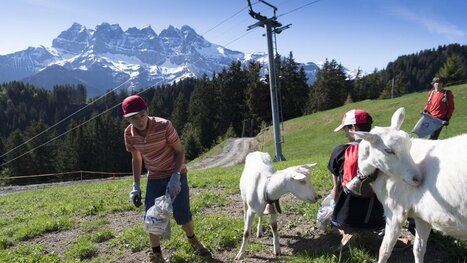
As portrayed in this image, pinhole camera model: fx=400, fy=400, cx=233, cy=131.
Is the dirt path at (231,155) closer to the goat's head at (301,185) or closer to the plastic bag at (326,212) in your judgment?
the plastic bag at (326,212)

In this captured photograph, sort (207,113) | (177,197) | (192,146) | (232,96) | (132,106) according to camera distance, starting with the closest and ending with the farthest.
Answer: (132,106) → (177,197) → (192,146) → (232,96) → (207,113)

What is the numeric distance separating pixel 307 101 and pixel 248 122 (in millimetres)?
12277

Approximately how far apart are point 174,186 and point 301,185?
180 centimetres

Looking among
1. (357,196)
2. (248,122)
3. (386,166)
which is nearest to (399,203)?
(386,166)

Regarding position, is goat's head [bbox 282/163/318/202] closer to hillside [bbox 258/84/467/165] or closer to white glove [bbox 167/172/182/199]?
white glove [bbox 167/172/182/199]

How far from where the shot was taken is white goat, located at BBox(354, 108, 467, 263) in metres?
3.63

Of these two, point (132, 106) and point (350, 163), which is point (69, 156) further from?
point (350, 163)

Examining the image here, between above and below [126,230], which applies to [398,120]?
above

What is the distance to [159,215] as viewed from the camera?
557 centimetres

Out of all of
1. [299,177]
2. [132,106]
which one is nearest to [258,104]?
[299,177]

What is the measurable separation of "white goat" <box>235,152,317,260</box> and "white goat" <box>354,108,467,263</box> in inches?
51.4

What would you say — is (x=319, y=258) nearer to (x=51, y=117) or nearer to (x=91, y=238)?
(x=91, y=238)

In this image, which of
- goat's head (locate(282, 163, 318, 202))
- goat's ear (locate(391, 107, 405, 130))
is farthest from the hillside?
goat's ear (locate(391, 107, 405, 130))

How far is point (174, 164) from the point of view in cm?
602
